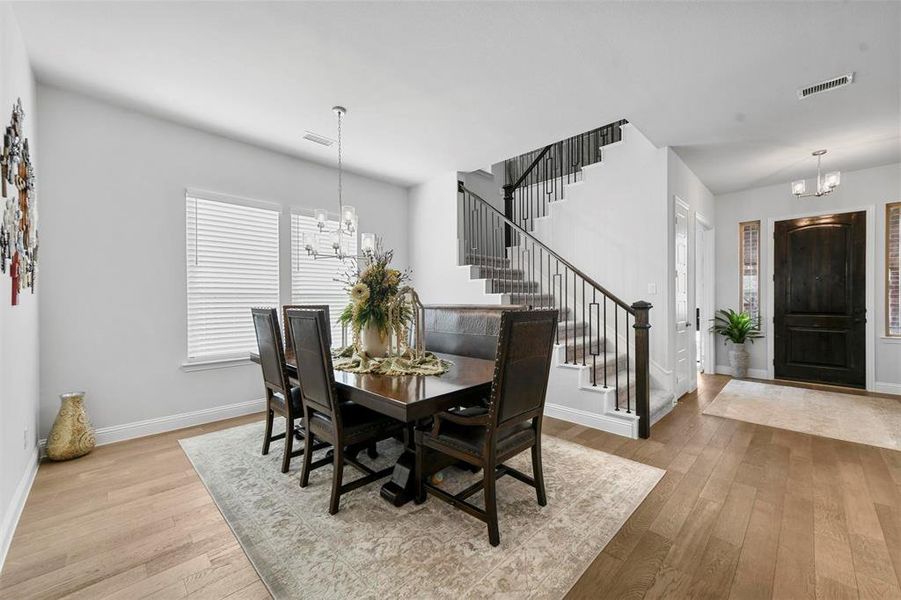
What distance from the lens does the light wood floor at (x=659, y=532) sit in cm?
162

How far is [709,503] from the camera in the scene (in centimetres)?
225

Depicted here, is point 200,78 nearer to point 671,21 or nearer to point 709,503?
point 671,21

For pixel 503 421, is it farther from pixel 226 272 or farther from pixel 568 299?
pixel 568 299

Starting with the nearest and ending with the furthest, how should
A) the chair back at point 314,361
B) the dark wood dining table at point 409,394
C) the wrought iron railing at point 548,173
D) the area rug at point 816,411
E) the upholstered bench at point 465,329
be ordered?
the dark wood dining table at point 409,394
the chair back at point 314,361
the upholstered bench at point 465,329
the area rug at point 816,411
the wrought iron railing at point 548,173

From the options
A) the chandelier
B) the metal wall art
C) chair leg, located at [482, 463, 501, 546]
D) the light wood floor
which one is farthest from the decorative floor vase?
the chandelier

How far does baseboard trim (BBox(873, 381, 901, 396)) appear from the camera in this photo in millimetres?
4699

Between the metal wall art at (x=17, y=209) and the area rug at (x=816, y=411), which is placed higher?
the metal wall art at (x=17, y=209)

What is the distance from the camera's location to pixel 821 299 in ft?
17.0

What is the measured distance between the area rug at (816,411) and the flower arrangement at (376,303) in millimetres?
3465

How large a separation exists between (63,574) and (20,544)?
1.44ft

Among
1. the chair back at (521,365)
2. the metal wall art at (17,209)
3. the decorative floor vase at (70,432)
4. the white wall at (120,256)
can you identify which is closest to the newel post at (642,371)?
the chair back at (521,365)

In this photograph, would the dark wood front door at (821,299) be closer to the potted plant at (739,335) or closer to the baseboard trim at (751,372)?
the baseboard trim at (751,372)

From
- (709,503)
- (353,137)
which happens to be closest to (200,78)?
(353,137)

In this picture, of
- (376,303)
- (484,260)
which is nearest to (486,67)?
(376,303)
